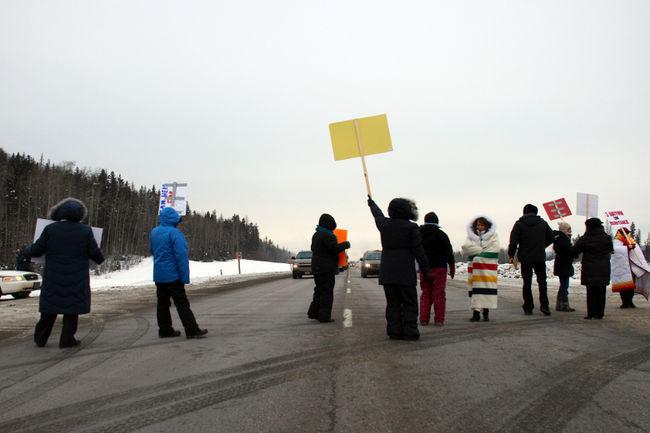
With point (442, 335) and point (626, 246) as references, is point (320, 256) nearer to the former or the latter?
point (442, 335)

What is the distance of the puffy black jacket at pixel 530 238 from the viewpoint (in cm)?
938

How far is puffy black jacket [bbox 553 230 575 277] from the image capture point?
10.3m

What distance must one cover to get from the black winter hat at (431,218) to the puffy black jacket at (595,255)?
10.3 ft

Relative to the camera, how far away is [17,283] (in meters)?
16.2

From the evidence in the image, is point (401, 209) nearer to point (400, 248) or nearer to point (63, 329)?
point (400, 248)

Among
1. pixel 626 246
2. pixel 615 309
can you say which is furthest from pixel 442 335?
pixel 626 246

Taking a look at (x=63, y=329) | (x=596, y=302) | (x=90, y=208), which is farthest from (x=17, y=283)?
(x=90, y=208)

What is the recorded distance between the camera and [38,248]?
20.7 ft

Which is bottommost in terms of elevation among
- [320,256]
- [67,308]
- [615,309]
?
[615,309]

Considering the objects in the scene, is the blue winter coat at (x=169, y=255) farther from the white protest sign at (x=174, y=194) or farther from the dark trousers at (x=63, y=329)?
the white protest sign at (x=174, y=194)

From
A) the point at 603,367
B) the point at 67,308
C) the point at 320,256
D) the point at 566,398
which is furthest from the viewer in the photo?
the point at 320,256

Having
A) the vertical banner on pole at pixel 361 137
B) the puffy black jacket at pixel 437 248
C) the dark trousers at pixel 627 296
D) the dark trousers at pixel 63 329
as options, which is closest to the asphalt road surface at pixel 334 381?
the dark trousers at pixel 63 329

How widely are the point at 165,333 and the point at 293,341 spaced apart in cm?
193

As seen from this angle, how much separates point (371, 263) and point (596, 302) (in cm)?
2122
